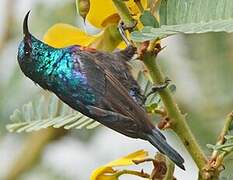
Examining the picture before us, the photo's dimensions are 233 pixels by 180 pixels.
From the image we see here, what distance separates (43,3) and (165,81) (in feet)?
4.64

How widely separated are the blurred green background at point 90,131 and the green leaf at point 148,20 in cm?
95

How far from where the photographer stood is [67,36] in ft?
4.58

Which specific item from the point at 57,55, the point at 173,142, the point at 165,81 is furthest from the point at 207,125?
the point at 165,81

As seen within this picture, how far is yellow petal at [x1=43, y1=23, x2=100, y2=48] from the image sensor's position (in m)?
1.39

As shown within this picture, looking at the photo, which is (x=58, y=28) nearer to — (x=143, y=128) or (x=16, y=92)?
(x=143, y=128)

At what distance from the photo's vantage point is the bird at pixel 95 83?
1274 millimetres

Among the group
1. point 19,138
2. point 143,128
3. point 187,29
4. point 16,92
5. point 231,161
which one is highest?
point 187,29

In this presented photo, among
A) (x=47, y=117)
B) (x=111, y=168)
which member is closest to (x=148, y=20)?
(x=111, y=168)

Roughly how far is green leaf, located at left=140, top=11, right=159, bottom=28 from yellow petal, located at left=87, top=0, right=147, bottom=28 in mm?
83

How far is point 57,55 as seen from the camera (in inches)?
57.0

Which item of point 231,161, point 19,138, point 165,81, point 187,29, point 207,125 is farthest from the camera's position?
point 19,138

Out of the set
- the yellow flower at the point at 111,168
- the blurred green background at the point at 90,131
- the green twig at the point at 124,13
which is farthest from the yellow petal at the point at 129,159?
the blurred green background at the point at 90,131

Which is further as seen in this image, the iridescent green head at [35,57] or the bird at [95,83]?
the iridescent green head at [35,57]

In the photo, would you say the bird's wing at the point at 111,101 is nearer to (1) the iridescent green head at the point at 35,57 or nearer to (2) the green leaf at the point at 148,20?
(1) the iridescent green head at the point at 35,57
